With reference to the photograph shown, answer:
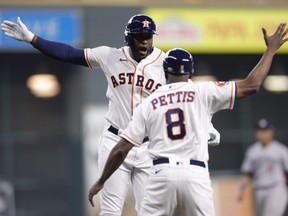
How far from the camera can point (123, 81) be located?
9.80m

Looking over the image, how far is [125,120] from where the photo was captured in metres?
9.81

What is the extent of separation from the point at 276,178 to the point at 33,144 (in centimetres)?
948

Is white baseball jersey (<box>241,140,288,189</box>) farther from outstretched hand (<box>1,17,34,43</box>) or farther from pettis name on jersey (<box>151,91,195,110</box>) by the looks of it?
pettis name on jersey (<box>151,91,195,110</box>)

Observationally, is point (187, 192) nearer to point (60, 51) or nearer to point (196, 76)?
point (60, 51)

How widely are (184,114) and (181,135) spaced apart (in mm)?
174

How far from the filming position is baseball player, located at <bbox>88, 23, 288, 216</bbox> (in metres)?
8.35

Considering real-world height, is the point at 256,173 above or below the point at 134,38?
below

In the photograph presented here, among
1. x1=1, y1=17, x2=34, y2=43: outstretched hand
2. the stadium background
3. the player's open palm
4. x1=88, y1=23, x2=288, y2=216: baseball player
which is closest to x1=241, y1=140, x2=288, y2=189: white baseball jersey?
the stadium background

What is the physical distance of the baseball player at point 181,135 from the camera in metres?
8.35

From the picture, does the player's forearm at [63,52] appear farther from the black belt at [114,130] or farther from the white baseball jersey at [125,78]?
the black belt at [114,130]

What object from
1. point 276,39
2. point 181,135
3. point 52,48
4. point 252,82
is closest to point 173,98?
point 181,135

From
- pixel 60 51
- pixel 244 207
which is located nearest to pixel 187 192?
pixel 60 51

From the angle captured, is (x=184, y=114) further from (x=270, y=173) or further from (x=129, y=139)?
(x=270, y=173)

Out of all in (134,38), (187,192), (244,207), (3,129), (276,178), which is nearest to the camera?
(187,192)
